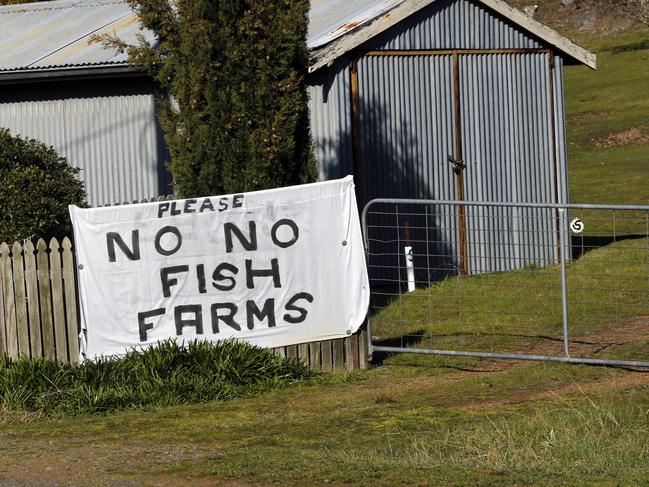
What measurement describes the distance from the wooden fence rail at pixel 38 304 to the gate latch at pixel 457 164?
7706mm

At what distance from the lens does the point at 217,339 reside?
11.2 m

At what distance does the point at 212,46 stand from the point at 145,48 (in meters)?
0.89

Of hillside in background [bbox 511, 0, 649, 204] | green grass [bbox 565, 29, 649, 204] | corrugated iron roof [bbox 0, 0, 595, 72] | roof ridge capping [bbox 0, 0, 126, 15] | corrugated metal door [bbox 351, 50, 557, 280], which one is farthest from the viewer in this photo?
hillside in background [bbox 511, 0, 649, 204]

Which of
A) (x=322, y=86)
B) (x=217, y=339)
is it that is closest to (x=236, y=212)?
(x=217, y=339)

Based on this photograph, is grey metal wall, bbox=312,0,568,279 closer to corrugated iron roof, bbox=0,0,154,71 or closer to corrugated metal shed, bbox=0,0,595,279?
corrugated metal shed, bbox=0,0,595,279

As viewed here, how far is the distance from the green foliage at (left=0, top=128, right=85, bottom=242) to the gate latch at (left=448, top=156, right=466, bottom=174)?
5.58 meters

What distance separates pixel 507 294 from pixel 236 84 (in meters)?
4.96

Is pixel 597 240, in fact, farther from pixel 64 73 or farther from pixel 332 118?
pixel 64 73

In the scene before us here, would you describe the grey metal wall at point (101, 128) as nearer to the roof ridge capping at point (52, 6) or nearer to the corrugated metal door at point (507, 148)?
the roof ridge capping at point (52, 6)

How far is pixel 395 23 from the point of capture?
16.9m

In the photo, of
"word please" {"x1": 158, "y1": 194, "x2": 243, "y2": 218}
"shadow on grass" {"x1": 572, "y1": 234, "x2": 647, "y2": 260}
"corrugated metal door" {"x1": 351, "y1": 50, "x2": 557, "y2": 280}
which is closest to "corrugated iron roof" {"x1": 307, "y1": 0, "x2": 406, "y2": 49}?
"corrugated metal door" {"x1": 351, "y1": 50, "x2": 557, "y2": 280}

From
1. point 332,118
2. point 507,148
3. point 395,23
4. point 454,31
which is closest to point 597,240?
point 507,148

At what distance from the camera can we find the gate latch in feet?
58.2

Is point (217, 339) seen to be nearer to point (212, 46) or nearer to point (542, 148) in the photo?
point (212, 46)
